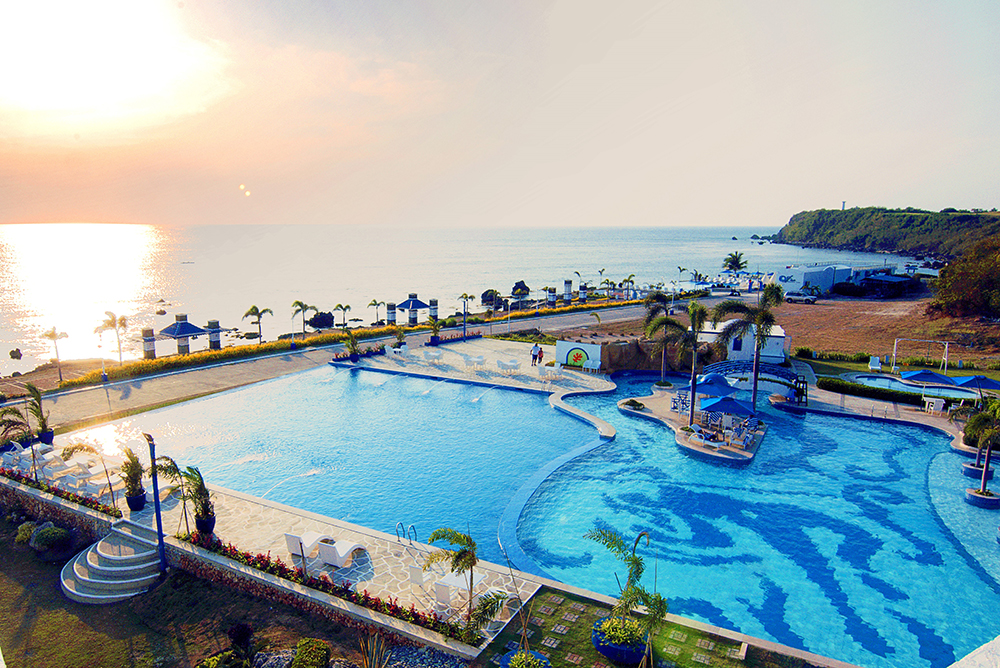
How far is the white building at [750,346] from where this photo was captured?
26.9 m

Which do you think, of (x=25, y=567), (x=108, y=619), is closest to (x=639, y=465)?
(x=108, y=619)

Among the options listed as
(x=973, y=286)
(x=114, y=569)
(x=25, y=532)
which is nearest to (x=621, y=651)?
(x=114, y=569)

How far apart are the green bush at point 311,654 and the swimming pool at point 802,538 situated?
16.3 ft

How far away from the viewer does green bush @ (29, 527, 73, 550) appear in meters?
13.1

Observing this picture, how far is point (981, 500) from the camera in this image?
15.2 meters

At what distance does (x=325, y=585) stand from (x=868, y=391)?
2378cm

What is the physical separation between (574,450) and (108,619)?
41.7 feet

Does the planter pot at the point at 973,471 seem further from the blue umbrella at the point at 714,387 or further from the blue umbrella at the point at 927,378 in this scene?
the blue umbrella at the point at 714,387

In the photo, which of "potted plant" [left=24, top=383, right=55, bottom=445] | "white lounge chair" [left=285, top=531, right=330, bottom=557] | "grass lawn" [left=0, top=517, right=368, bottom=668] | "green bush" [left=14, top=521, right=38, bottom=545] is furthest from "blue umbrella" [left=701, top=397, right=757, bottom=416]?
"potted plant" [left=24, top=383, right=55, bottom=445]

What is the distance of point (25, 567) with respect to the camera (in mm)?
12758

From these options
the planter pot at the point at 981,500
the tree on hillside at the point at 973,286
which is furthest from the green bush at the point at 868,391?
the tree on hillside at the point at 973,286

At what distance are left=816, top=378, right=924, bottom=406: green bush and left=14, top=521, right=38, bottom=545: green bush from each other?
2885 cm

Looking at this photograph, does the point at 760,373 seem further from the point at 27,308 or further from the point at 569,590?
the point at 27,308

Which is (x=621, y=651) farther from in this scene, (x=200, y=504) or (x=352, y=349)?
(x=352, y=349)
